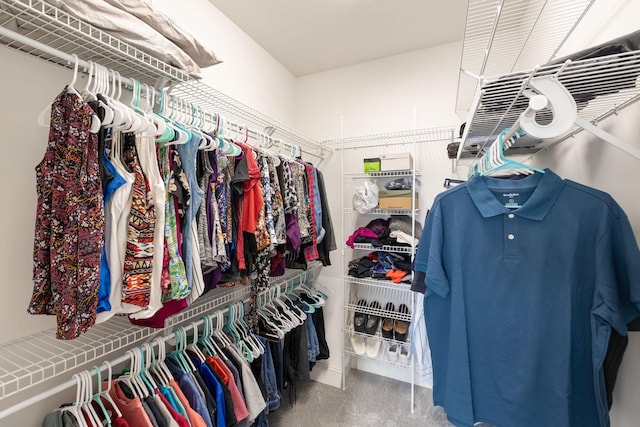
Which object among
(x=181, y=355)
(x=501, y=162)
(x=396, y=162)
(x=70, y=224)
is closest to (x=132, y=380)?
(x=181, y=355)

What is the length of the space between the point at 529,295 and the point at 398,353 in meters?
1.51

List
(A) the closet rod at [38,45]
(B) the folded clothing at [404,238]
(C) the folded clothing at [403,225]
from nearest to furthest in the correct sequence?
(A) the closet rod at [38,45], (B) the folded clothing at [404,238], (C) the folded clothing at [403,225]

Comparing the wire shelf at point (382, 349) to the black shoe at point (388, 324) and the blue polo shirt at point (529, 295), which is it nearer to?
the black shoe at point (388, 324)

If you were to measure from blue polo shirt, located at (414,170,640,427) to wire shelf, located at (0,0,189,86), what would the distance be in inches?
49.6

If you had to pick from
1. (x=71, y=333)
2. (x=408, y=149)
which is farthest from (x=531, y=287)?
(x=408, y=149)

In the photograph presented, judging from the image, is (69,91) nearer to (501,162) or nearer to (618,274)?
(501,162)

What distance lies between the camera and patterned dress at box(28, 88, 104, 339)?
2.42 feet

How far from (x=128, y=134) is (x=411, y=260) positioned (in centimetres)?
188

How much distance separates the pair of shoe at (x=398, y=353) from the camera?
2135 millimetres

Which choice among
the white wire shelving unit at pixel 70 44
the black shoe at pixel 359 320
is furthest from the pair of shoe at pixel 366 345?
the white wire shelving unit at pixel 70 44

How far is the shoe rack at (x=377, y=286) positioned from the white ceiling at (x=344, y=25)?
0.68 meters

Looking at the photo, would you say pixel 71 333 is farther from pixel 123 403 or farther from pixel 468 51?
pixel 468 51

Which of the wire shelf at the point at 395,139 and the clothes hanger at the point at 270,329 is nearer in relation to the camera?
the clothes hanger at the point at 270,329

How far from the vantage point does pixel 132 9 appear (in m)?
0.98
